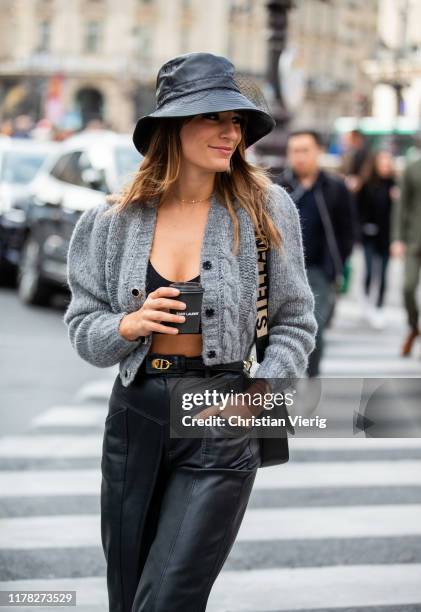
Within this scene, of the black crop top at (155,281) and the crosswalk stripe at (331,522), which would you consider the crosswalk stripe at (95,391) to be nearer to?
the crosswalk stripe at (331,522)

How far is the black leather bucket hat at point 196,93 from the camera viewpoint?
10.1 ft

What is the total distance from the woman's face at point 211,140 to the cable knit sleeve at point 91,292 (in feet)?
0.90

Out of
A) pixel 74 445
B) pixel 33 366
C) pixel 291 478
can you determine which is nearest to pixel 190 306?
pixel 291 478

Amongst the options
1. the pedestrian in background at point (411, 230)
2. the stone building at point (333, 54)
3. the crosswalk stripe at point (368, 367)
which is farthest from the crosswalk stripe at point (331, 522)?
the stone building at point (333, 54)

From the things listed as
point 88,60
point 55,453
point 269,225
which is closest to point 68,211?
point 55,453

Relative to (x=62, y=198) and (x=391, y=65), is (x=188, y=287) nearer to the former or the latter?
(x=62, y=198)

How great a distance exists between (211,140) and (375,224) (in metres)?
9.63

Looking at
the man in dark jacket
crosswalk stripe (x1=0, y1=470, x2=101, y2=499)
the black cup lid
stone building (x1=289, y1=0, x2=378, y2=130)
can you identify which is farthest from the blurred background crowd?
stone building (x1=289, y1=0, x2=378, y2=130)

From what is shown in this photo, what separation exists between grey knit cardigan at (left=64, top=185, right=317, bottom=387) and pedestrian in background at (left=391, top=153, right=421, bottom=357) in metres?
7.28

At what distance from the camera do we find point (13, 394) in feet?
28.7

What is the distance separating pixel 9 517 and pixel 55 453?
134 centimetres

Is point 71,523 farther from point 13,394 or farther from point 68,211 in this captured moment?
point 68,211

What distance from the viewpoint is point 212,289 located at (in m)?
3.06

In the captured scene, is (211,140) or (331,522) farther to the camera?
(331,522)
